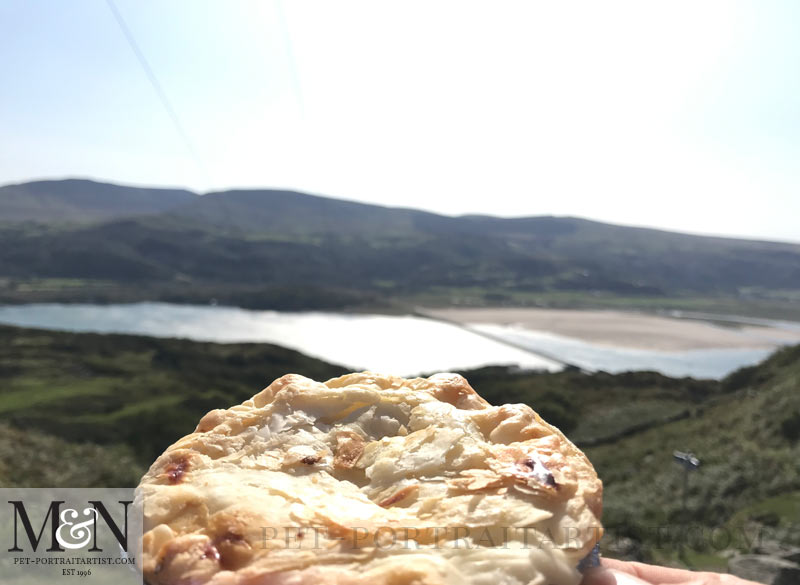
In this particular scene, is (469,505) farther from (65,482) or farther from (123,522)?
(65,482)

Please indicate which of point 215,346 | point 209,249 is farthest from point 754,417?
point 209,249

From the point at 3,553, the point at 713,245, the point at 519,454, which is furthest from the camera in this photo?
the point at 713,245

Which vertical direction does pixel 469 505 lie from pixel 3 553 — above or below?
above

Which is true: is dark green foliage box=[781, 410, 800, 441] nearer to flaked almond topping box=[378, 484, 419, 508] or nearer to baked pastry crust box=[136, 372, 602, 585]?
baked pastry crust box=[136, 372, 602, 585]

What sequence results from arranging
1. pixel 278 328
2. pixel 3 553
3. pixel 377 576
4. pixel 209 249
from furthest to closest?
pixel 209 249
pixel 278 328
pixel 3 553
pixel 377 576

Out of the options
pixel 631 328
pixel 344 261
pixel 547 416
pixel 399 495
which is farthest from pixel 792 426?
pixel 344 261

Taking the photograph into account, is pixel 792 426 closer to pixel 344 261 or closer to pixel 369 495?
pixel 369 495

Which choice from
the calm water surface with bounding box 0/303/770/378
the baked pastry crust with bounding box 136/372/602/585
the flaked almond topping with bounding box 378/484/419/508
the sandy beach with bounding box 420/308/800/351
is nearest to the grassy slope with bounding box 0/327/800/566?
the calm water surface with bounding box 0/303/770/378

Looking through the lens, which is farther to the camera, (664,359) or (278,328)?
(278,328)
